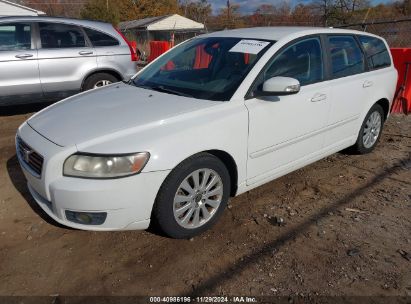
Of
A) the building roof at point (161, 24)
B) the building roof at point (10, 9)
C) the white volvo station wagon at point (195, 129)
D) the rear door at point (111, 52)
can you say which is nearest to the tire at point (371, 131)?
the white volvo station wagon at point (195, 129)

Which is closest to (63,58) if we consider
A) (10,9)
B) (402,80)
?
(402,80)

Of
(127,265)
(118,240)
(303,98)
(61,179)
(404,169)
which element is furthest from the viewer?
(404,169)

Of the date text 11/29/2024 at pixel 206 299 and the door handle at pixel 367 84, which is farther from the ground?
the door handle at pixel 367 84

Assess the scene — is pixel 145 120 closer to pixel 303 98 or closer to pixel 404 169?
pixel 303 98

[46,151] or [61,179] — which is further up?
[46,151]

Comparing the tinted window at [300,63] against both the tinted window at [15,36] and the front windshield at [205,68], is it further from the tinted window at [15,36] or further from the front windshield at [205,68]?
the tinted window at [15,36]

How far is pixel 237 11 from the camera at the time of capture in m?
53.2

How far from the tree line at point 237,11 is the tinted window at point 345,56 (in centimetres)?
1151

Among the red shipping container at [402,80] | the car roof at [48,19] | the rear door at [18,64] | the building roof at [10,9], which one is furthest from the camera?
the building roof at [10,9]

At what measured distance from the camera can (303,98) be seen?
11.9 ft

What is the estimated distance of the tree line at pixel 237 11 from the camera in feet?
98.5

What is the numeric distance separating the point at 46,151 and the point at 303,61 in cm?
253

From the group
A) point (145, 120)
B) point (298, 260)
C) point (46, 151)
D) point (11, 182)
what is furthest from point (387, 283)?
point (11, 182)

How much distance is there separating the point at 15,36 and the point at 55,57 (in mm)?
700
